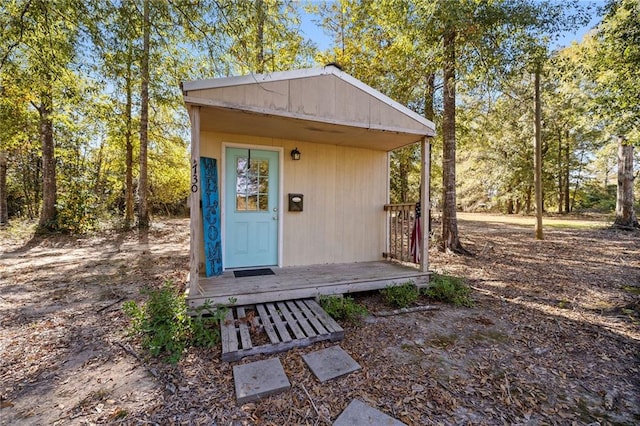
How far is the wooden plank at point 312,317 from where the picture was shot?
288 cm

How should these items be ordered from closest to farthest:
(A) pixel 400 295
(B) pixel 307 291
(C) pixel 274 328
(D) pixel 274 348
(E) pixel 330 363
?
(E) pixel 330 363 → (D) pixel 274 348 → (C) pixel 274 328 → (B) pixel 307 291 → (A) pixel 400 295

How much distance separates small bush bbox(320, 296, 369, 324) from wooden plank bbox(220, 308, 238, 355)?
1.09 meters

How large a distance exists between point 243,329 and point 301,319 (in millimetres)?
615

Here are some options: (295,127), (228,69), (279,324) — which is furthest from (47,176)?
(279,324)

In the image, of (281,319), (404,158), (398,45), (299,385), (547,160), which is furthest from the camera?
→ (547,160)

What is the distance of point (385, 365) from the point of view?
2.42 meters

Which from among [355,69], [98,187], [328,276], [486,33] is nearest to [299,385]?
[328,276]

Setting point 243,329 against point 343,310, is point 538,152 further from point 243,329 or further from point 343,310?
point 243,329

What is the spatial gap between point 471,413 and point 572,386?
1.00 meters

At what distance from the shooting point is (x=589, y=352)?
8.86 feet

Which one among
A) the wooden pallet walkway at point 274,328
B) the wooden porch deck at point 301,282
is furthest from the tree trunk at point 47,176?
the wooden pallet walkway at point 274,328

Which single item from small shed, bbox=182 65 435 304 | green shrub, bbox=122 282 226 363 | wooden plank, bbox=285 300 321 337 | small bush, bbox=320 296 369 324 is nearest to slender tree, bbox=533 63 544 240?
small shed, bbox=182 65 435 304

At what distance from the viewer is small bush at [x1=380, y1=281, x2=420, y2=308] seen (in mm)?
3787

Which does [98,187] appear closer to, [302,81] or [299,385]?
[302,81]
